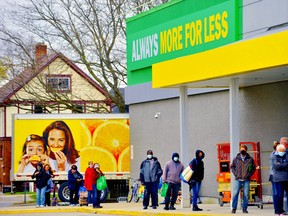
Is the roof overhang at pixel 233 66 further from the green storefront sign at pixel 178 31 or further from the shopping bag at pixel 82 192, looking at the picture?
the shopping bag at pixel 82 192

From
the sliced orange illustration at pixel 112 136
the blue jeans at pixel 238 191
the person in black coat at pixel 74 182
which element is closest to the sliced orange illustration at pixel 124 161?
the sliced orange illustration at pixel 112 136

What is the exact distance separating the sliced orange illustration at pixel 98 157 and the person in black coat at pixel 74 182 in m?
3.28

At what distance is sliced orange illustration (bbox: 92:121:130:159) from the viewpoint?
38125mm

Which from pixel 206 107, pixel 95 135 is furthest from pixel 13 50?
pixel 206 107

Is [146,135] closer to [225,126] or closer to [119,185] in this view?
[119,185]

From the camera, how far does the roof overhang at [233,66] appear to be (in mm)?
22484

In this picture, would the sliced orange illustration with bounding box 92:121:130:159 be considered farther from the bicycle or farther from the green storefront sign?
the bicycle

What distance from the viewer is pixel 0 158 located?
6538cm

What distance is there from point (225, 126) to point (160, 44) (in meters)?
5.53

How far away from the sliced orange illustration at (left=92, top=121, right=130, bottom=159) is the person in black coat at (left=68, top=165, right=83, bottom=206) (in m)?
3.67

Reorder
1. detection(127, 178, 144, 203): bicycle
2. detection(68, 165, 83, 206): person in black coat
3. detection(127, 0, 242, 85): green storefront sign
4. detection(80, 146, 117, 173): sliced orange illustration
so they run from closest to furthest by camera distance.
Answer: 1. detection(127, 0, 242, 85): green storefront sign
2. detection(68, 165, 83, 206): person in black coat
3. detection(127, 178, 144, 203): bicycle
4. detection(80, 146, 117, 173): sliced orange illustration

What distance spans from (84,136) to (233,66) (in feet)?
48.5

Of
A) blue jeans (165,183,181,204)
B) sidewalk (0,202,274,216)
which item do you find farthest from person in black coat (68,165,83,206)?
blue jeans (165,183,181,204)

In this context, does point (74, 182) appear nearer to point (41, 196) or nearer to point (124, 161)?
point (41, 196)
